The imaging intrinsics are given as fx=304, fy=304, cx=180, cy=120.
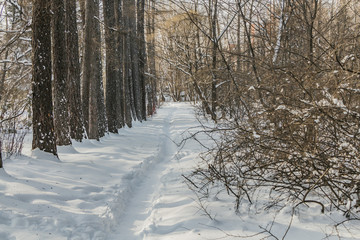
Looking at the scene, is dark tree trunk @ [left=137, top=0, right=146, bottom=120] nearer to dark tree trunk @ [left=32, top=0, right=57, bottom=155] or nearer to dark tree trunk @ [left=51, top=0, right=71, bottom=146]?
dark tree trunk @ [left=51, top=0, right=71, bottom=146]

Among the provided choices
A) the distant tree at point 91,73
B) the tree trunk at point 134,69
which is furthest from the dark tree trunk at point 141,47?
the distant tree at point 91,73

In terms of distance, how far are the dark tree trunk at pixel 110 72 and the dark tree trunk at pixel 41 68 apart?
646cm

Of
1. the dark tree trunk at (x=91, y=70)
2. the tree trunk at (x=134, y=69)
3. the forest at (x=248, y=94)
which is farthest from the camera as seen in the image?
the tree trunk at (x=134, y=69)

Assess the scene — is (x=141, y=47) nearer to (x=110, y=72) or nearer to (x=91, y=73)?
(x=110, y=72)

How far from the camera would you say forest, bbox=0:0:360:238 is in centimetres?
340

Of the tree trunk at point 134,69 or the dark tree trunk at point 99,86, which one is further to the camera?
the tree trunk at point 134,69

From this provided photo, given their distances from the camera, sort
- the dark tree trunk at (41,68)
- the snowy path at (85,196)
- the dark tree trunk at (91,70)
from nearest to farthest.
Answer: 1. the snowy path at (85,196)
2. the dark tree trunk at (41,68)
3. the dark tree trunk at (91,70)

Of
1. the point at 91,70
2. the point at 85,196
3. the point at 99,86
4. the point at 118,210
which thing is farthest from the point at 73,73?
the point at 118,210

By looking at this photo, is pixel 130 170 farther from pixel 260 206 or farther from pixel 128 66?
pixel 128 66

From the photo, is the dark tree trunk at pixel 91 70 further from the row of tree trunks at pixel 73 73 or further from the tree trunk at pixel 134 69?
the tree trunk at pixel 134 69

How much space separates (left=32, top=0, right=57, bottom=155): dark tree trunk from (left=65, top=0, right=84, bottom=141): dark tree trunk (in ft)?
10.2

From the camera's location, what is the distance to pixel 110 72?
47.1ft

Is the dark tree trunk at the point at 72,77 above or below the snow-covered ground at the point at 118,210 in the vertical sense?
above

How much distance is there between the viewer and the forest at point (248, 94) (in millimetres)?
3402
